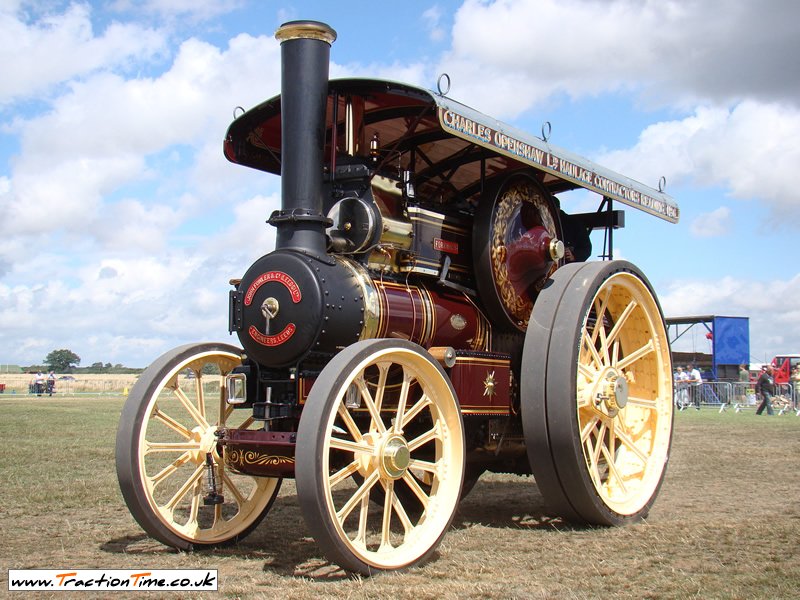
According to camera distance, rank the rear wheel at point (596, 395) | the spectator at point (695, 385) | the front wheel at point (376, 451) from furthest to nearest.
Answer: the spectator at point (695, 385)
the rear wheel at point (596, 395)
the front wheel at point (376, 451)

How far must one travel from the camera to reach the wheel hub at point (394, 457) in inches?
169

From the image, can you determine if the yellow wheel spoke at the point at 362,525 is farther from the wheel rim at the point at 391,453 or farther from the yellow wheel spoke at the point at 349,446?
the yellow wheel spoke at the point at 349,446

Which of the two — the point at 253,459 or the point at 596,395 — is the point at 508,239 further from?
the point at 253,459

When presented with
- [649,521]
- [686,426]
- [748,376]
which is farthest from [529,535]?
[748,376]

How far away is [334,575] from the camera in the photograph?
4125 millimetres

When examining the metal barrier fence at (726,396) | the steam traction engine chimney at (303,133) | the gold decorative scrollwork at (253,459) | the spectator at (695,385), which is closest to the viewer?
the gold decorative scrollwork at (253,459)

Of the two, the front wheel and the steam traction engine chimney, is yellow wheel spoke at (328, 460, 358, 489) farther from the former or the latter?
the steam traction engine chimney

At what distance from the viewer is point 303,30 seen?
5.04 metres

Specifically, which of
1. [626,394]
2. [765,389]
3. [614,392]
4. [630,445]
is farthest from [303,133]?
[765,389]

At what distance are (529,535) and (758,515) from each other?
5.72 ft

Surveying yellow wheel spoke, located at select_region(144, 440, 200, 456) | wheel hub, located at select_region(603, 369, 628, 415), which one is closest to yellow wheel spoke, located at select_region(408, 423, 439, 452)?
yellow wheel spoke, located at select_region(144, 440, 200, 456)

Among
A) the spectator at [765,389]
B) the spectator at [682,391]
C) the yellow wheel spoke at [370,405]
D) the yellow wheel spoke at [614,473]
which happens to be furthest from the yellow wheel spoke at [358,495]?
the spectator at [682,391]

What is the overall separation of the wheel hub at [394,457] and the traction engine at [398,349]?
11 mm

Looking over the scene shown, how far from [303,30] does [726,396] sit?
2373 centimetres
